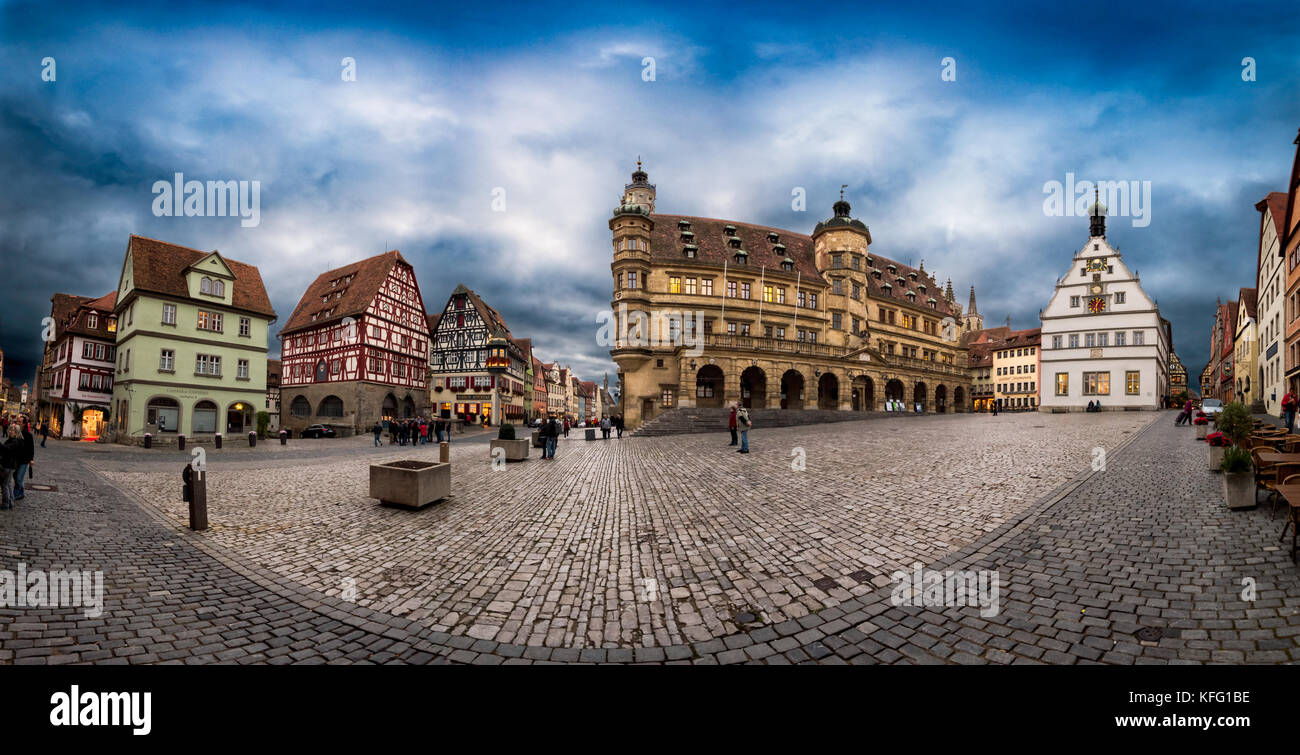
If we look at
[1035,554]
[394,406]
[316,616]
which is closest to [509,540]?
[316,616]

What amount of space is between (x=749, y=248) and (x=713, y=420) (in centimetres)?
1986

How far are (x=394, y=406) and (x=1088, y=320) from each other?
60645 mm

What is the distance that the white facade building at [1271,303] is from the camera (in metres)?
25.1

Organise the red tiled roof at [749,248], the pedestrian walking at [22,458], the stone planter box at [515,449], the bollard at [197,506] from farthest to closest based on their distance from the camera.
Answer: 1. the red tiled roof at [749,248]
2. the stone planter box at [515,449]
3. the pedestrian walking at [22,458]
4. the bollard at [197,506]

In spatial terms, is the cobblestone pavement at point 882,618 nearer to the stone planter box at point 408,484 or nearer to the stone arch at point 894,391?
the stone planter box at point 408,484

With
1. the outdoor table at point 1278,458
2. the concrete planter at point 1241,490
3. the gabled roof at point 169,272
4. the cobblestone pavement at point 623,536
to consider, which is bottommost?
the cobblestone pavement at point 623,536

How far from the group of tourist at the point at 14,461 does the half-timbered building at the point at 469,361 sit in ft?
146

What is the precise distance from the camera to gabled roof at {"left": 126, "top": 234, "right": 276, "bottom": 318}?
94.2 feet

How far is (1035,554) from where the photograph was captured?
536cm

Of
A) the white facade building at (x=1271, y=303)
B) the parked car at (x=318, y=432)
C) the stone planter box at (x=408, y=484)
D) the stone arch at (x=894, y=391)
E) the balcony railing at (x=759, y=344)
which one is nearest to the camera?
the stone planter box at (x=408, y=484)

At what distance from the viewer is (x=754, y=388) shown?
127 feet

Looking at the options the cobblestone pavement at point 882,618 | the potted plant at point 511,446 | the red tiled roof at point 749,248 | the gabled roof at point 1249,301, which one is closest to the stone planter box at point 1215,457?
the cobblestone pavement at point 882,618

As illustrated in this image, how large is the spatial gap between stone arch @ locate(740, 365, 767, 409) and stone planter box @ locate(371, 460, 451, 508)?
29887 mm

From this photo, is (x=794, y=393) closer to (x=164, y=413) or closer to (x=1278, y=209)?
(x=1278, y=209)
